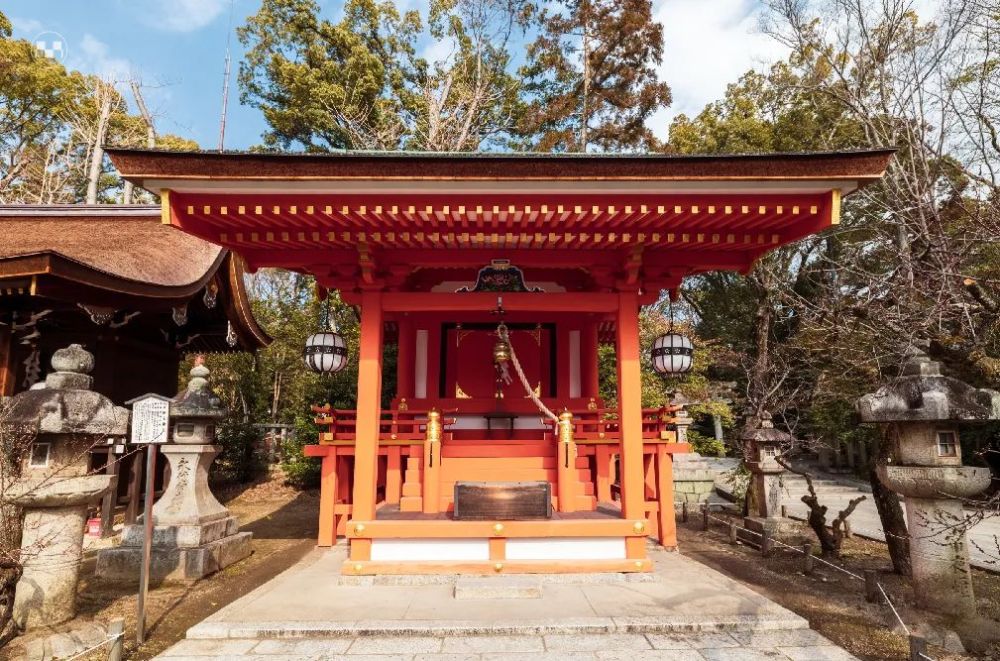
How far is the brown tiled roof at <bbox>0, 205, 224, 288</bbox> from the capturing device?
9.96 metres

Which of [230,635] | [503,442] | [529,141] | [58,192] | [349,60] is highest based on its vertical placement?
[349,60]

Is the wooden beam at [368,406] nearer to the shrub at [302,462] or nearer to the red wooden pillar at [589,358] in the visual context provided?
the red wooden pillar at [589,358]

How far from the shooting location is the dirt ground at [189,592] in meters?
5.05

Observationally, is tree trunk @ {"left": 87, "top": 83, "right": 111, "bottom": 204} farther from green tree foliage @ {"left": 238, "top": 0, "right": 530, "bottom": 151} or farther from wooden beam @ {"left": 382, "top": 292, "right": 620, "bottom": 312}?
wooden beam @ {"left": 382, "top": 292, "right": 620, "bottom": 312}

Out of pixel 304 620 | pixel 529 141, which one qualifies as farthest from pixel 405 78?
pixel 304 620

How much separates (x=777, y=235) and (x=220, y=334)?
12.6 m

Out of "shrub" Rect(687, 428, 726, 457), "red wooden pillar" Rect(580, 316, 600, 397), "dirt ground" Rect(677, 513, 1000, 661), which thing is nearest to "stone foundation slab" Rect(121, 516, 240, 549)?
"red wooden pillar" Rect(580, 316, 600, 397)

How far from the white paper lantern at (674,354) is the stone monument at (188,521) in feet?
23.1

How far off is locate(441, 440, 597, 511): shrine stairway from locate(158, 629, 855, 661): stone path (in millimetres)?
2592

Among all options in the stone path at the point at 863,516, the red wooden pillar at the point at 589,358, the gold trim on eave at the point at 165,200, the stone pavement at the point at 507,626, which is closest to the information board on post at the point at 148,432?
the stone pavement at the point at 507,626

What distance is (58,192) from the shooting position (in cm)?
2208

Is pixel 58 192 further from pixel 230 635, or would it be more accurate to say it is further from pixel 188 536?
pixel 230 635

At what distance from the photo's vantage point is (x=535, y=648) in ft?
14.7

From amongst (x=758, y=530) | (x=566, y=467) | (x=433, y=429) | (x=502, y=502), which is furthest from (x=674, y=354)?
(x=758, y=530)
